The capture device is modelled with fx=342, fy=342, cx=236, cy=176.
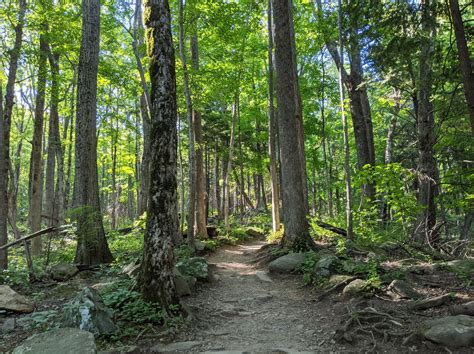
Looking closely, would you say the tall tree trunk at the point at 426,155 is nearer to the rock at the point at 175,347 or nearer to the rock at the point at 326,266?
the rock at the point at 326,266

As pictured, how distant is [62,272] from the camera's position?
25.0 ft

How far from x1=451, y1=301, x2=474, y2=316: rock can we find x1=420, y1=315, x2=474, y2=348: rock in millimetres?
311

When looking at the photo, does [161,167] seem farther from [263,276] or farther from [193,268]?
[263,276]

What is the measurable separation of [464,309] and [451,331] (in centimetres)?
78

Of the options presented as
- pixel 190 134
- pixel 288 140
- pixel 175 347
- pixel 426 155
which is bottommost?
pixel 175 347

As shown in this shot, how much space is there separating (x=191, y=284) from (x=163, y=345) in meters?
2.68

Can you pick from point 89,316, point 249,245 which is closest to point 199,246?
point 249,245

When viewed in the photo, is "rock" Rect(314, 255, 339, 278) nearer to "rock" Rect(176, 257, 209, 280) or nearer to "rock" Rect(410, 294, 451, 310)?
"rock" Rect(410, 294, 451, 310)

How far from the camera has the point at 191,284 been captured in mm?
7367

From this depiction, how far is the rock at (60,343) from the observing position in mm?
3789


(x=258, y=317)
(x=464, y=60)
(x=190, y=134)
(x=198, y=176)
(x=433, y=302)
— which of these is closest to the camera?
(x=433, y=302)

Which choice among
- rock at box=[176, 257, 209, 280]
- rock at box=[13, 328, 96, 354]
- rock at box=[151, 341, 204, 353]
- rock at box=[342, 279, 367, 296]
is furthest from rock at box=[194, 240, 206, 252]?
rock at box=[13, 328, 96, 354]

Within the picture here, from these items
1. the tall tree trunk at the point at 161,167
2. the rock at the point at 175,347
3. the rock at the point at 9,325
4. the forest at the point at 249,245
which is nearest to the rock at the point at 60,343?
the forest at the point at 249,245

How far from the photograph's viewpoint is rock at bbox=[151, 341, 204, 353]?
179 inches
